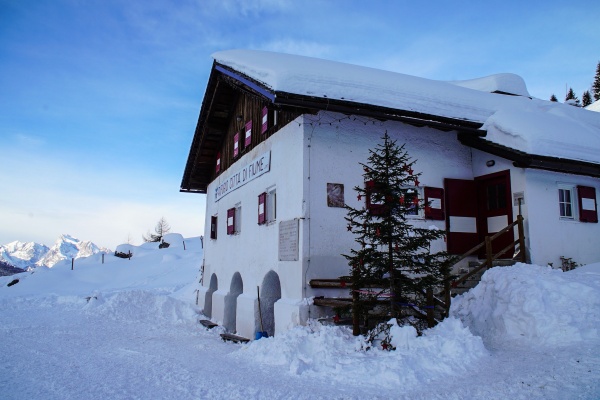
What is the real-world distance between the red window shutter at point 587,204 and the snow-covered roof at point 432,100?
821 millimetres

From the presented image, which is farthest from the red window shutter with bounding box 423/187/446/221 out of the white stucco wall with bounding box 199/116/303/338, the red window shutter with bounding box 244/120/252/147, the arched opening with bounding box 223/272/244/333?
the arched opening with bounding box 223/272/244/333

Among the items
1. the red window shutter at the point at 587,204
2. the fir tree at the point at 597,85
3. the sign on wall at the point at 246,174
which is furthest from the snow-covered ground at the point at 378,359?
the fir tree at the point at 597,85

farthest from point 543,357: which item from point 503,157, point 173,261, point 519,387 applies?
point 173,261

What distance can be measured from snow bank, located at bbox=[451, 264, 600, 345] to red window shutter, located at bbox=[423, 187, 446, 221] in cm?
248

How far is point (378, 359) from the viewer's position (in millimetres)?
6906

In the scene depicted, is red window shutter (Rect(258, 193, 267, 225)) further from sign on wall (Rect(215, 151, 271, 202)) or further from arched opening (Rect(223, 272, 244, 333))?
arched opening (Rect(223, 272, 244, 333))

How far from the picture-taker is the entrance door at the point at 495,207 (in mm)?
11578

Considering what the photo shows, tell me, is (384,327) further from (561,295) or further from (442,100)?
(442,100)

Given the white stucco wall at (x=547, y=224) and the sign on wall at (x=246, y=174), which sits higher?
the sign on wall at (x=246, y=174)

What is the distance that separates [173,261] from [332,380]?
29121 millimetres

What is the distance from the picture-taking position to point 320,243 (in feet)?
33.4

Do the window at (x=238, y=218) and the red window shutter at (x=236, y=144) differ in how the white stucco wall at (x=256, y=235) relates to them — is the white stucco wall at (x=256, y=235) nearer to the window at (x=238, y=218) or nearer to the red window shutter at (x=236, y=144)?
the window at (x=238, y=218)

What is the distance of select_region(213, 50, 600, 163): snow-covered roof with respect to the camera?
33.1 ft

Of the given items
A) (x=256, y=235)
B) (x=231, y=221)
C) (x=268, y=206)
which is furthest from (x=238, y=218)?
(x=268, y=206)
